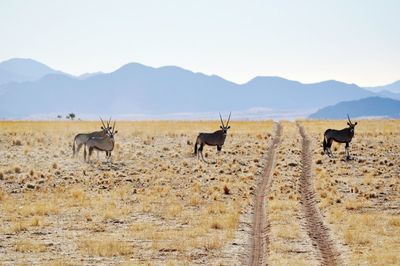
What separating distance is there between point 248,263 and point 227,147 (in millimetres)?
30486

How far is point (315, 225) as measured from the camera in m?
22.6

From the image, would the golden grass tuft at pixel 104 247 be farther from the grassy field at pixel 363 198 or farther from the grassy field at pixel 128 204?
the grassy field at pixel 363 198

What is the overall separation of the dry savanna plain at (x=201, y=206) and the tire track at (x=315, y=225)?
4 centimetres

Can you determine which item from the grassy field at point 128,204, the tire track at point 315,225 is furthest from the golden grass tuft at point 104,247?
the tire track at point 315,225

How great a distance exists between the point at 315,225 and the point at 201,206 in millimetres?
5920

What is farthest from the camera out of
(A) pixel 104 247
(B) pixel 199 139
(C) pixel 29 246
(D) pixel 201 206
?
(B) pixel 199 139

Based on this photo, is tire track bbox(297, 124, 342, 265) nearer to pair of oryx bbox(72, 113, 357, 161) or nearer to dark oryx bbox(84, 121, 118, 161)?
pair of oryx bbox(72, 113, 357, 161)

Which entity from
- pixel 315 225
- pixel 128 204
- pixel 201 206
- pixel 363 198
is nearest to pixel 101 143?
pixel 128 204

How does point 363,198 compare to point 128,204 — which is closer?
point 128,204

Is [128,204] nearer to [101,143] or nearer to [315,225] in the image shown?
[315,225]

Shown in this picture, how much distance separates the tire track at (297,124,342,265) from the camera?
1830 cm

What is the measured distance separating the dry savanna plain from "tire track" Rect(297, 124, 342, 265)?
0.04 m

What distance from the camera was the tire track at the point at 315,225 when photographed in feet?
60.0

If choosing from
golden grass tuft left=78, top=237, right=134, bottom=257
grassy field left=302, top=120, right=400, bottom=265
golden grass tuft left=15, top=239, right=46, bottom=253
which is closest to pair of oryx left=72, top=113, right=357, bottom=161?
grassy field left=302, top=120, right=400, bottom=265
